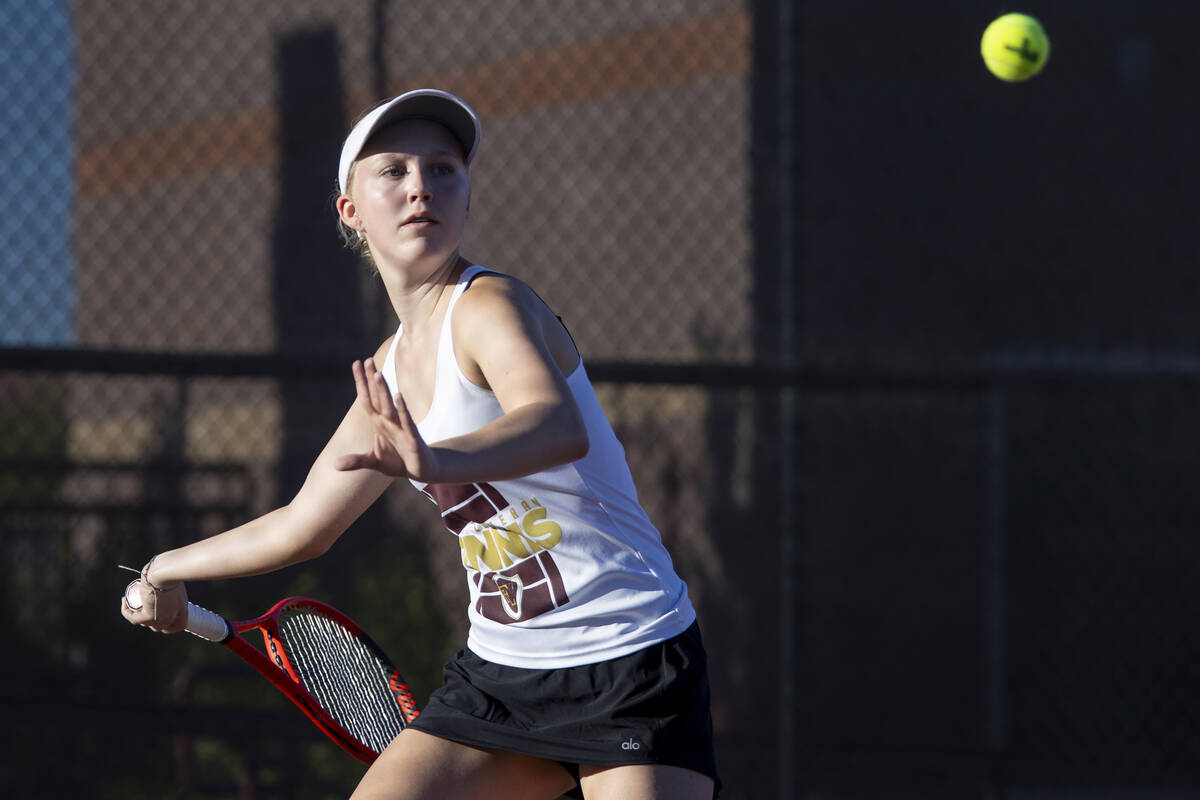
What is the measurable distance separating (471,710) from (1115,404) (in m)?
6.32

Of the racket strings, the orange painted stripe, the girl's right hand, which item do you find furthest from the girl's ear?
the orange painted stripe

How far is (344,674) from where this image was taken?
2967 millimetres

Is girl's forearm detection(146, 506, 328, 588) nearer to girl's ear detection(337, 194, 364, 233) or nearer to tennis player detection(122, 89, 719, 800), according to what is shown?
tennis player detection(122, 89, 719, 800)

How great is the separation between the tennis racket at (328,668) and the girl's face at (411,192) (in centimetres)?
80

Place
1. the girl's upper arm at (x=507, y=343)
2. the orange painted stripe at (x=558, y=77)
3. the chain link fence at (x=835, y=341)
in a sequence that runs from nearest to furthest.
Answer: the girl's upper arm at (x=507, y=343), the chain link fence at (x=835, y=341), the orange painted stripe at (x=558, y=77)

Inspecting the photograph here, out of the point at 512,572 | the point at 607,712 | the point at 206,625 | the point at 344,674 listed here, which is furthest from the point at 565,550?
the point at 344,674

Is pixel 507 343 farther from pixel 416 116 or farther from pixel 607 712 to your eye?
pixel 607 712

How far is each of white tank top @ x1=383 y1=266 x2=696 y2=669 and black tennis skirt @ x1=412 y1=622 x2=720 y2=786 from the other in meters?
0.03

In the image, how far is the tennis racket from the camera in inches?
106

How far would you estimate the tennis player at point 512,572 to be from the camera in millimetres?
2316

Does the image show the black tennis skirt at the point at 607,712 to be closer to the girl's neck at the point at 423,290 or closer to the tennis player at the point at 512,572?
the tennis player at the point at 512,572

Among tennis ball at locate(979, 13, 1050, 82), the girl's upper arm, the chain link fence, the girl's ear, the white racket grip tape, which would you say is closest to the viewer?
the girl's upper arm

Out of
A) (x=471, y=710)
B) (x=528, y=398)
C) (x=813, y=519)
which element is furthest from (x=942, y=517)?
(x=528, y=398)

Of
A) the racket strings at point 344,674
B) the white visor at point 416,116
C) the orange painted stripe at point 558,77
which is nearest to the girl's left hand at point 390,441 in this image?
the white visor at point 416,116
